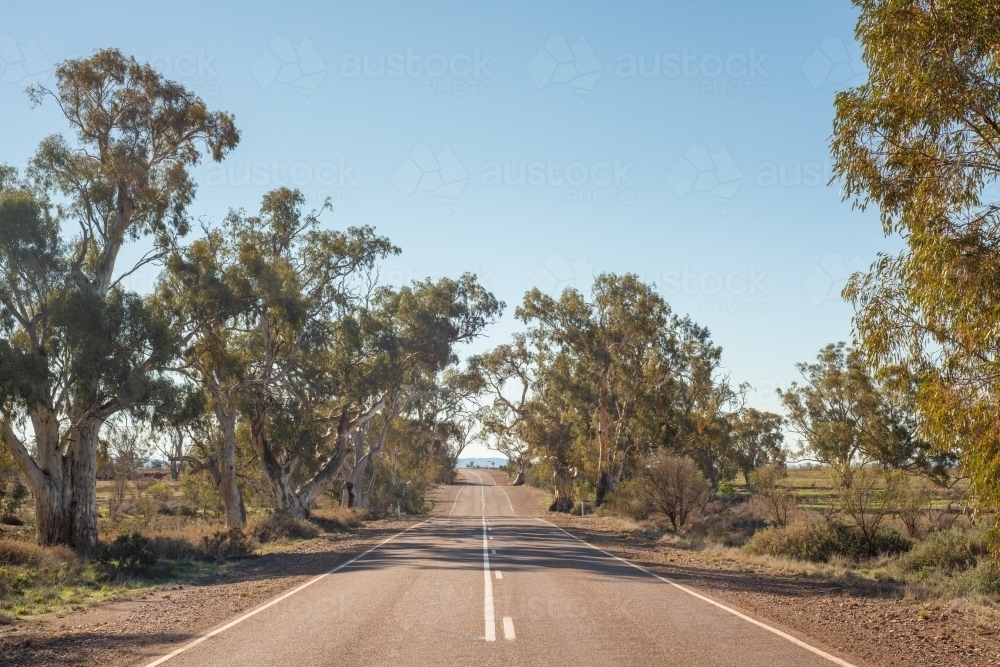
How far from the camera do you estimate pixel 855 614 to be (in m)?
12.8

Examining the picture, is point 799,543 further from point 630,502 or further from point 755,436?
point 755,436

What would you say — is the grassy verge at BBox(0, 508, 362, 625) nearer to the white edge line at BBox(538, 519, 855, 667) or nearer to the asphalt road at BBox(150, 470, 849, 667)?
the asphalt road at BBox(150, 470, 849, 667)

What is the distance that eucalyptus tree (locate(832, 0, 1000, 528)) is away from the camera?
10219 mm

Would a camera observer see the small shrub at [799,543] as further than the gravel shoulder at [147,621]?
Yes

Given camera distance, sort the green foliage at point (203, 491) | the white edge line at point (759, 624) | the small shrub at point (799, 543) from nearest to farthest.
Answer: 1. the white edge line at point (759, 624)
2. the small shrub at point (799, 543)
3. the green foliage at point (203, 491)

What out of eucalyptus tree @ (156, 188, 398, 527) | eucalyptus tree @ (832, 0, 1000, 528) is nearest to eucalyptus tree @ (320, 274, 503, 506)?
eucalyptus tree @ (156, 188, 398, 527)

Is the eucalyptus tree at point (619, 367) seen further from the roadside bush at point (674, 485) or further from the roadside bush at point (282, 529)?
the roadside bush at point (282, 529)

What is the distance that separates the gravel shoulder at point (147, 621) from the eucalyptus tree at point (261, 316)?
12410 millimetres

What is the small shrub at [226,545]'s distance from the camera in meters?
24.8

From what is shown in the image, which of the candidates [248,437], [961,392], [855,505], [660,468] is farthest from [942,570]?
[248,437]

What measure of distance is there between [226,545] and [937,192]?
2186 cm

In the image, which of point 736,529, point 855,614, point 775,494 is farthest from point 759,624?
point 736,529

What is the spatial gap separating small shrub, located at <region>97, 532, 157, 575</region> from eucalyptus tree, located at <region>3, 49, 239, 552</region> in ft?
12.8

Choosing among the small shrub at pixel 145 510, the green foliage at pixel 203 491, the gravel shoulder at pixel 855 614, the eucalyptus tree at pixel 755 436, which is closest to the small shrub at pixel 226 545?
the gravel shoulder at pixel 855 614
